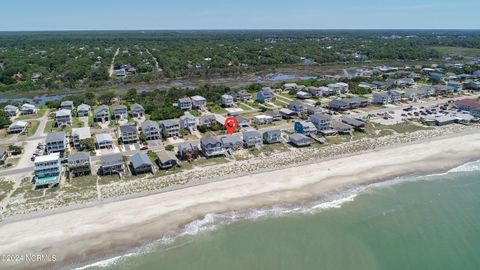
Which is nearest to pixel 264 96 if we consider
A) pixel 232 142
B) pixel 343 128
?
pixel 343 128

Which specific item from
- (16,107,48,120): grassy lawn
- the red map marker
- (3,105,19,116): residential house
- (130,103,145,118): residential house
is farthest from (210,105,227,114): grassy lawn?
(3,105,19,116): residential house

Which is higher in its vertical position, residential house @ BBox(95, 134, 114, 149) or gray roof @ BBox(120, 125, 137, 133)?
gray roof @ BBox(120, 125, 137, 133)

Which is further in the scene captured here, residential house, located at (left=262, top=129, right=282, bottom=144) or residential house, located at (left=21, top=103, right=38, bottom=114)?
residential house, located at (left=21, top=103, right=38, bottom=114)

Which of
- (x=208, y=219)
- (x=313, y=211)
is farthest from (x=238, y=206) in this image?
(x=313, y=211)

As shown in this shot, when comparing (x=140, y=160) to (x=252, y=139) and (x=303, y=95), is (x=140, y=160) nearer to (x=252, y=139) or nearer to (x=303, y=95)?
(x=252, y=139)

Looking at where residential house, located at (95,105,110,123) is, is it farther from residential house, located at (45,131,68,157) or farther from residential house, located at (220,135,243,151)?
residential house, located at (220,135,243,151)

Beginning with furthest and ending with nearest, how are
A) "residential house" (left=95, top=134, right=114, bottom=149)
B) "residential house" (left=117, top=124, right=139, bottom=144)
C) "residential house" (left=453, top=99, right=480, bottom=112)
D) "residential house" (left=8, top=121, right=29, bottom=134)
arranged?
1. "residential house" (left=453, top=99, right=480, bottom=112)
2. "residential house" (left=8, top=121, right=29, bottom=134)
3. "residential house" (left=117, top=124, right=139, bottom=144)
4. "residential house" (left=95, top=134, right=114, bottom=149)

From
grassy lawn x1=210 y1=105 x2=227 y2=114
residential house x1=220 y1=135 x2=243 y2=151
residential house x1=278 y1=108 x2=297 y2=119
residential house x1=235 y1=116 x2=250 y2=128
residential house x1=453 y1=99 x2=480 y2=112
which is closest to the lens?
residential house x1=220 y1=135 x2=243 y2=151
